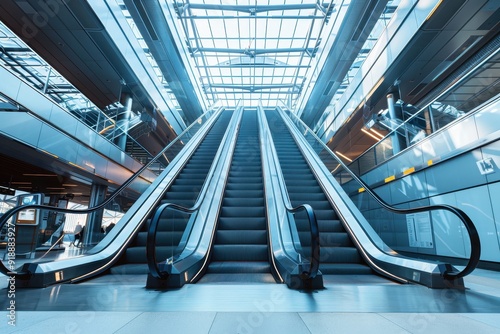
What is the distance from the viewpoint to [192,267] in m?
3.45

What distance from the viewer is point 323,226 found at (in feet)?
16.1

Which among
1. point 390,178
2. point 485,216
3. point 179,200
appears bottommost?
point 485,216

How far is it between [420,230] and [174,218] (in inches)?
153

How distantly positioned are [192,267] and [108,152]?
27.4 ft

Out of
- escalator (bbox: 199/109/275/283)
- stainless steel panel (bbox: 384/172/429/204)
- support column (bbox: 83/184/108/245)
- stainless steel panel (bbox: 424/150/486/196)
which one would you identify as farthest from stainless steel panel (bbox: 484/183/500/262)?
support column (bbox: 83/184/108/245)

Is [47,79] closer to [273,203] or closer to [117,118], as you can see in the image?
[117,118]

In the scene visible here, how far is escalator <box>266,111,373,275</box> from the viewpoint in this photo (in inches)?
153

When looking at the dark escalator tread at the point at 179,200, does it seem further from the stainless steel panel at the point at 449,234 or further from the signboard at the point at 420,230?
the stainless steel panel at the point at 449,234

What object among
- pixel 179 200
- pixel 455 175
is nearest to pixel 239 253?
pixel 179 200

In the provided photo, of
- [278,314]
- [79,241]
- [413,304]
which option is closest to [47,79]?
[79,241]

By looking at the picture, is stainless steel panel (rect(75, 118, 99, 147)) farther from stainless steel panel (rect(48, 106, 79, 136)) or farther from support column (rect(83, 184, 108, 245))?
support column (rect(83, 184, 108, 245))

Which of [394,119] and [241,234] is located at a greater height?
[394,119]

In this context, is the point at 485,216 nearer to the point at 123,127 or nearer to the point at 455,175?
the point at 455,175

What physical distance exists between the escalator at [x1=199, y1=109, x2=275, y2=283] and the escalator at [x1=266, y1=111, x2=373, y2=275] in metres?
0.74
